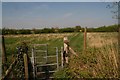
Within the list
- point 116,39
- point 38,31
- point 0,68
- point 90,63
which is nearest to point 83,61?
point 90,63

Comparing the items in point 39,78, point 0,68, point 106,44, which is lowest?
point 39,78

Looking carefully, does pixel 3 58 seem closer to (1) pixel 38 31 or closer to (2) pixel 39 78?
(2) pixel 39 78

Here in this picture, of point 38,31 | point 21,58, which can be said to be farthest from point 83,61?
point 38,31

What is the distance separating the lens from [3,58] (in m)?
8.41

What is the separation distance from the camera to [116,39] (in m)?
7.22

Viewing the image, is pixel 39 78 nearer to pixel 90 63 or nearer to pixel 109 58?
pixel 90 63

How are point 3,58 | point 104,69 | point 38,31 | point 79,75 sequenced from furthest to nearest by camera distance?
1. point 38,31
2. point 3,58
3. point 79,75
4. point 104,69

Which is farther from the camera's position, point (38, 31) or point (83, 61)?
point (38, 31)

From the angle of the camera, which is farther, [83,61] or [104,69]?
[83,61]

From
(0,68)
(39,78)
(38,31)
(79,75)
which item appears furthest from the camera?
(38,31)

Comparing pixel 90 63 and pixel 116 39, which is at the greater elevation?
pixel 116 39

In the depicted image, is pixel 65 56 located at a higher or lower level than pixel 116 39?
lower

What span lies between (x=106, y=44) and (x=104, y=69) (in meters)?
1.07

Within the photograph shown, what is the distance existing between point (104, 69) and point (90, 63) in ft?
2.51
